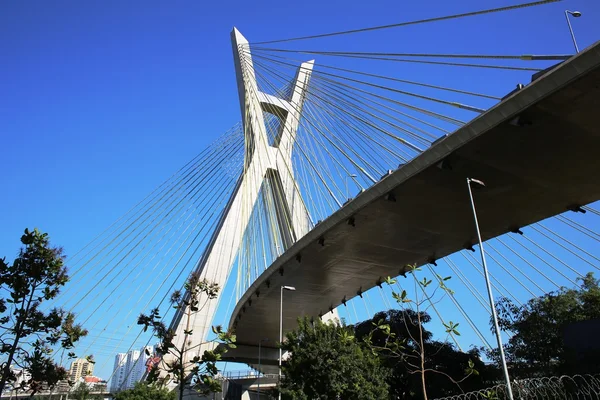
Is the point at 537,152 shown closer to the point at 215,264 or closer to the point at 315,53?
the point at 315,53

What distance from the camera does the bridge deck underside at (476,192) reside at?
11359 millimetres

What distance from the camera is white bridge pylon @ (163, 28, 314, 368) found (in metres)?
26.3

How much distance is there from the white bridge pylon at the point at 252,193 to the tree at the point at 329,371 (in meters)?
6.80

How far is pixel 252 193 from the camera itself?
89.0 feet

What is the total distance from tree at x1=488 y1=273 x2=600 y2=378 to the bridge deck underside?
9.88m

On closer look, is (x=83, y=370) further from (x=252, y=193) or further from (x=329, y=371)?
(x=252, y=193)

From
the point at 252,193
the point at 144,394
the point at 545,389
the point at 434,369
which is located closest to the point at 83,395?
the point at 144,394

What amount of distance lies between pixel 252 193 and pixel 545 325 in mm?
18559

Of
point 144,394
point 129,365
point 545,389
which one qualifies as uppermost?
point 129,365

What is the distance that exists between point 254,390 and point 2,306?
45.9 meters

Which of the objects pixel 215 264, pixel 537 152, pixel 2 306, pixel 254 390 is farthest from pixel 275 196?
pixel 254 390

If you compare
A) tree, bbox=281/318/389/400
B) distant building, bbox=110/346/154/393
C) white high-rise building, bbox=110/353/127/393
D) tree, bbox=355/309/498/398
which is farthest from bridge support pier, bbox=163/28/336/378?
tree, bbox=355/309/498/398

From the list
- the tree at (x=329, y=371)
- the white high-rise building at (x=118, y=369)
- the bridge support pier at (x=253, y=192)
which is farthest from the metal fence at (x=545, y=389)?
the white high-rise building at (x=118, y=369)

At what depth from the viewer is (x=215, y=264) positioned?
26.5m
